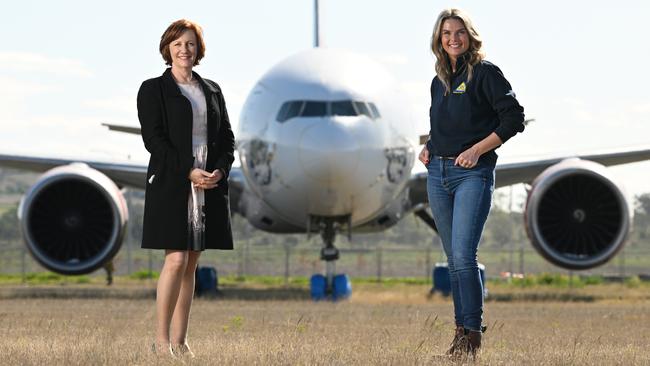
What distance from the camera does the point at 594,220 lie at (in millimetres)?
17344

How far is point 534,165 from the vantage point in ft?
62.3

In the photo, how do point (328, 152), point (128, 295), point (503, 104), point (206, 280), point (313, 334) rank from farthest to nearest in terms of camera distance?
1. point (206, 280)
2. point (128, 295)
3. point (328, 152)
4. point (313, 334)
5. point (503, 104)

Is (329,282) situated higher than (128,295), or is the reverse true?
(329,282)

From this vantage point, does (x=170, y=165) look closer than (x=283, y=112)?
Yes

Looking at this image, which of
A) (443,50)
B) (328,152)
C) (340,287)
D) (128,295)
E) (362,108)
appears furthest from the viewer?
(128,295)

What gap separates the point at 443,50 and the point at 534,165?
1308 centimetres

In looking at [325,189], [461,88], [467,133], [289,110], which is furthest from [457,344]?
[289,110]

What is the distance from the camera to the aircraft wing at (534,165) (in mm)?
18656

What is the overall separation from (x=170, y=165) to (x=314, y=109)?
10184 mm

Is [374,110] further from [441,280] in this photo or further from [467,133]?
[467,133]

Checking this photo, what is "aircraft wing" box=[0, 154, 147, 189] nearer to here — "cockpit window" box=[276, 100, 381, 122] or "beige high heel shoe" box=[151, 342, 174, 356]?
"cockpit window" box=[276, 100, 381, 122]

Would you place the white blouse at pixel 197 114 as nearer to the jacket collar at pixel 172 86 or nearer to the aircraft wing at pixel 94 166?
the jacket collar at pixel 172 86

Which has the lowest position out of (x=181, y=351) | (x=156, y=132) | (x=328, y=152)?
(x=181, y=351)

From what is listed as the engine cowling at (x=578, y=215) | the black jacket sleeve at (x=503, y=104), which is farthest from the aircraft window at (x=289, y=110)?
the black jacket sleeve at (x=503, y=104)
